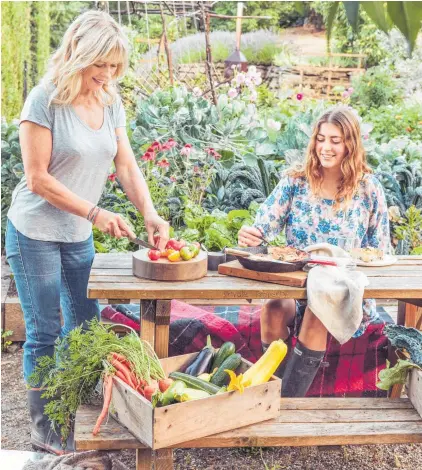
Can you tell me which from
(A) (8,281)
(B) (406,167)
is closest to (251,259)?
(A) (8,281)

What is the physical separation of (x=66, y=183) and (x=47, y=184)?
134 mm

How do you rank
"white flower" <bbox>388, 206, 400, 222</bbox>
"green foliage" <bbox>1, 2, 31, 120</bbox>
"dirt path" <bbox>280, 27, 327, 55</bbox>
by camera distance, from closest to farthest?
"white flower" <bbox>388, 206, 400, 222</bbox>, "green foliage" <bbox>1, 2, 31, 120</bbox>, "dirt path" <bbox>280, 27, 327, 55</bbox>

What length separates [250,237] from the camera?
10.9 feet

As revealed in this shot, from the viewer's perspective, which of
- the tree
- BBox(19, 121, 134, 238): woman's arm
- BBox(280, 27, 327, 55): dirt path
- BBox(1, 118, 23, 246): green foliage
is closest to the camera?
the tree

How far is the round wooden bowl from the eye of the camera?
290cm

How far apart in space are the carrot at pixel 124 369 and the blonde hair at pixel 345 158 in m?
1.34

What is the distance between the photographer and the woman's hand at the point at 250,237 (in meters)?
3.31

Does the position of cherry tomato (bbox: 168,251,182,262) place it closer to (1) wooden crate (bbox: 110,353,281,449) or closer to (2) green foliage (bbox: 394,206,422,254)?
(1) wooden crate (bbox: 110,353,281,449)

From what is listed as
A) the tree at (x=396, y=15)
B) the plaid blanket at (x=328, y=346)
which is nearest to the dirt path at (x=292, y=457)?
the plaid blanket at (x=328, y=346)

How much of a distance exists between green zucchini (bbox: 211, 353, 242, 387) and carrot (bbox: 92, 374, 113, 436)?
39 centimetres

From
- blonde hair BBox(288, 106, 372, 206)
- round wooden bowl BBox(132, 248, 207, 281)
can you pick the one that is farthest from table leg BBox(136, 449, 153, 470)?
blonde hair BBox(288, 106, 372, 206)

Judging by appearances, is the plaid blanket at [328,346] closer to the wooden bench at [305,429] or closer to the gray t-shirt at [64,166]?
the wooden bench at [305,429]

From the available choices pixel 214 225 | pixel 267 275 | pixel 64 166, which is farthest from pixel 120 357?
pixel 214 225

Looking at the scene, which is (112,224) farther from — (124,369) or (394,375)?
(394,375)
